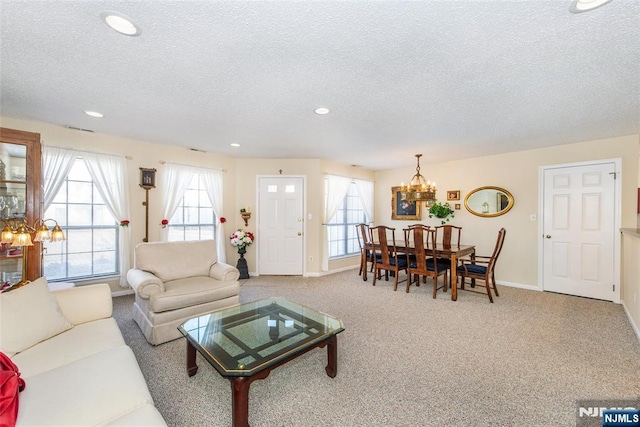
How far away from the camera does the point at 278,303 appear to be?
2742 mm

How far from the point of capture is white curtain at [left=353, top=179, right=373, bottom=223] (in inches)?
248

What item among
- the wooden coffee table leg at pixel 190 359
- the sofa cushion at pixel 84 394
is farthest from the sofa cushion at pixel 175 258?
the sofa cushion at pixel 84 394

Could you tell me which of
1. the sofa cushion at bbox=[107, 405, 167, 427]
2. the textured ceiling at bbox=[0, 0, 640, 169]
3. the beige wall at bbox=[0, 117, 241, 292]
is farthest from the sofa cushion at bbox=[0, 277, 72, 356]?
the beige wall at bbox=[0, 117, 241, 292]

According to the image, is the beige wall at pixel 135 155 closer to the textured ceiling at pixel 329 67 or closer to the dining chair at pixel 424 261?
the textured ceiling at pixel 329 67

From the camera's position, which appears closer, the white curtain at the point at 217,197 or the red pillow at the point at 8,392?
the red pillow at the point at 8,392

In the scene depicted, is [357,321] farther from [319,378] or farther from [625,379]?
[625,379]

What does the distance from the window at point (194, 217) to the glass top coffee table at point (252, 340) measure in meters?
2.63

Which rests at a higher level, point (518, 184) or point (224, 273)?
point (518, 184)

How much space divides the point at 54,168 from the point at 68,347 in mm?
2934

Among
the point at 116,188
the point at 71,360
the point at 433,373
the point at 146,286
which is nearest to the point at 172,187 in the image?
the point at 116,188

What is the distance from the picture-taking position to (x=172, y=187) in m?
4.40

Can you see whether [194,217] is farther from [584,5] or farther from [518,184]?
[518,184]

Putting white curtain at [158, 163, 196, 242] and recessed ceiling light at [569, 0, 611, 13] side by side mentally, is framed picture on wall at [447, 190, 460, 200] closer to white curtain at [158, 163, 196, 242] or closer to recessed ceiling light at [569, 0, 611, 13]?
recessed ceiling light at [569, 0, 611, 13]

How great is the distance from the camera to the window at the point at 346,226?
5.88 metres
